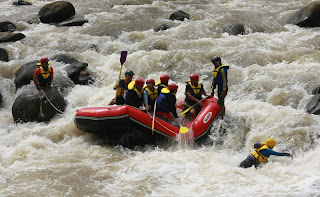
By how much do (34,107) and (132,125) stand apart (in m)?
2.52

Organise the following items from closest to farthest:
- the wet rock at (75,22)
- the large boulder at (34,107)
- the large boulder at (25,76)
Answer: the large boulder at (34,107) < the large boulder at (25,76) < the wet rock at (75,22)

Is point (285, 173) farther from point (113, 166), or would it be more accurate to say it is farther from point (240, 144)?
point (113, 166)

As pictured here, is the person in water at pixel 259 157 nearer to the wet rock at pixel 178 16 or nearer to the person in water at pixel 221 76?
the person in water at pixel 221 76

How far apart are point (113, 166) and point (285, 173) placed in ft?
8.80

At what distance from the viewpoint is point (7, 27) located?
13484 mm

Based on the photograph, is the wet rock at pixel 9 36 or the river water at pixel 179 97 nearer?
the river water at pixel 179 97

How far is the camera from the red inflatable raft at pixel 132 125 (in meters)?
6.60

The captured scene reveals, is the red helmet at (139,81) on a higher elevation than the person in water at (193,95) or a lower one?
higher

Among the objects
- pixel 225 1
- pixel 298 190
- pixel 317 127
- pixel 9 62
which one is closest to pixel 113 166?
pixel 298 190

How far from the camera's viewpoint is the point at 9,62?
34.6 ft

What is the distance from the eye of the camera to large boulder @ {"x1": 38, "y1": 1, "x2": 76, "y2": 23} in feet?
47.6

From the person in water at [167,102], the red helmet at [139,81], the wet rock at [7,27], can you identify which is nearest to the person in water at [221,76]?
the person in water at [167,102]

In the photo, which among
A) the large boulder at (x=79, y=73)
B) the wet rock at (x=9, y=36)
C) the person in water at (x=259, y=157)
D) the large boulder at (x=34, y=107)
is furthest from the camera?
the wet rock at (x=9, y=36)

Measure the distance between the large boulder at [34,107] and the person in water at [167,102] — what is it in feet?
8.31
